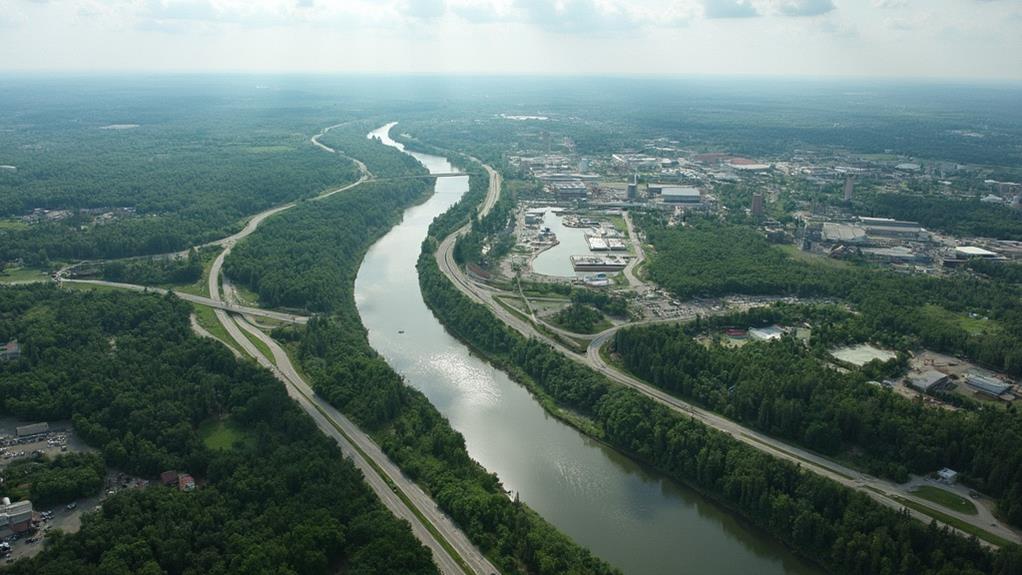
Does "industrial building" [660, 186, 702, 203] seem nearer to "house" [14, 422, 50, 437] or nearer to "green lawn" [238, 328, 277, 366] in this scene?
"green lawn" [238, 328, 277, 366]

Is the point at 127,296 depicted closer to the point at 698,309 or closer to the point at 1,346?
the point at 1,346

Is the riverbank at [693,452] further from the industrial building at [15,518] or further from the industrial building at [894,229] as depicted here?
the industrial building at [894,229]

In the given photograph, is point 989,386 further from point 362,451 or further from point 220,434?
point 220,434

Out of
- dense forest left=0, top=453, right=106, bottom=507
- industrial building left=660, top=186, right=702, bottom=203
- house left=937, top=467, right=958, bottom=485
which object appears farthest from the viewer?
industrial building left=660, top=186, right=702, bottom=203

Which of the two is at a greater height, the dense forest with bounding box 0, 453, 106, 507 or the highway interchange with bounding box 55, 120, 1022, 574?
the dense forest with bounding box 0, 453, 106, 507

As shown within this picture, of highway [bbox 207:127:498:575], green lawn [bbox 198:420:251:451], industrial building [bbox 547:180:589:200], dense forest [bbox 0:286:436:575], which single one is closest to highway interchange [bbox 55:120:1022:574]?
highway [bbox 207:127:498:575]

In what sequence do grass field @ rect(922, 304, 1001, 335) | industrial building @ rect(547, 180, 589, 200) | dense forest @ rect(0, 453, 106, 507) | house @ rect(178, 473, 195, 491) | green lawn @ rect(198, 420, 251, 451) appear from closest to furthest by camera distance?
dense forest @ rect(0, 453, 106, 507) < house @ rect(178, 473, 195, 491) < green lawn @ rect(198, 420, 251, 451) < grass field @ rect(922, 304, 1001, 335) < industrial building @ rect(547, 180, 589, 200)

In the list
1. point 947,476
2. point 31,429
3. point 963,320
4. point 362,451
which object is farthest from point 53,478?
point 963,320
